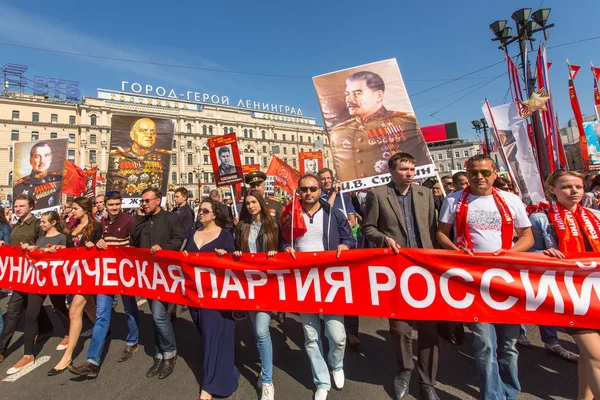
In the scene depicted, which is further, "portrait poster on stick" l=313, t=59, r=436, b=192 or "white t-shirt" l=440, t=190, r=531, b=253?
"portrait poster on stick" l=313, t=59, r=436, b=192

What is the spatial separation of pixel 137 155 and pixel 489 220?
631cm

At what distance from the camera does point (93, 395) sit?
3160mm

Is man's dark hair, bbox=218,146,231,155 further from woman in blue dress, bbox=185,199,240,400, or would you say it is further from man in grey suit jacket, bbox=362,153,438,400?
man in grey suit jacket, bbox=362,153,438,400

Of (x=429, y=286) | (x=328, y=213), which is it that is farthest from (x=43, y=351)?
(x=429, y=286)

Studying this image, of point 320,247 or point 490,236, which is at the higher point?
point 490,236

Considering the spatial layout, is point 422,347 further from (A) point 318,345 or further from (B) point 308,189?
(B) point 308,189

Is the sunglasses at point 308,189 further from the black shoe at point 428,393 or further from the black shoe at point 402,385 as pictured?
the black shoe at point 428,393

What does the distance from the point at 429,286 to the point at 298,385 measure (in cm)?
161

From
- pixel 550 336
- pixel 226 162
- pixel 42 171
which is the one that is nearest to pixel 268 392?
pixel 550 336

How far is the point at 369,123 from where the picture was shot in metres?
5.17

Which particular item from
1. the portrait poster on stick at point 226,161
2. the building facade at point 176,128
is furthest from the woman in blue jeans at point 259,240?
the building facade at point 176,128

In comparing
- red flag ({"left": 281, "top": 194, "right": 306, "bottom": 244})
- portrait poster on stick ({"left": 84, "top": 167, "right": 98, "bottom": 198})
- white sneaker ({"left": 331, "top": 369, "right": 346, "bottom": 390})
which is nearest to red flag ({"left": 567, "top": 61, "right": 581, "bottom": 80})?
red flag ({"left": 281, "top": 194, "right": 306, "bottom": 244})

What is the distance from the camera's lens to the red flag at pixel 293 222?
313cm

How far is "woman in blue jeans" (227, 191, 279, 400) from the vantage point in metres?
3.03
